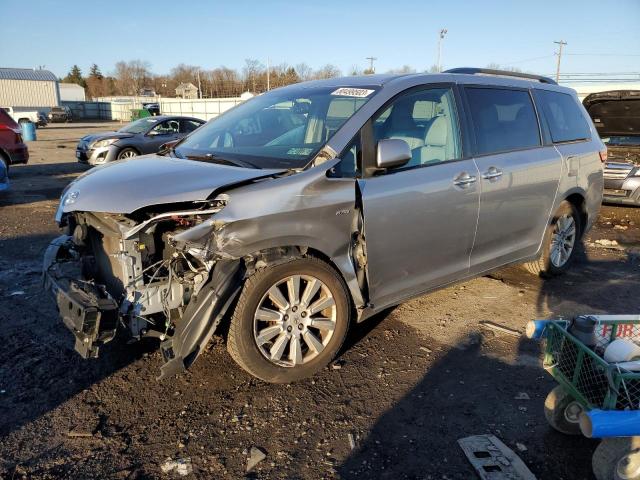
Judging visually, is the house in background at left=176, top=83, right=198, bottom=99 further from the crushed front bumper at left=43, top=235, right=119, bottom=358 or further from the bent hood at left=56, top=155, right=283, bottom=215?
the crushed front bumper at left=43, top=235, right=119, bottom=358

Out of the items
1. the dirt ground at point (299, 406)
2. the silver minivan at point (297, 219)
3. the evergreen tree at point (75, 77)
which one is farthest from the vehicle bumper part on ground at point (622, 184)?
the evergreen tree at point (75, 77)

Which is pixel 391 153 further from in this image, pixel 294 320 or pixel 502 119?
pixel 502 119

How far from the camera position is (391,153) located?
3211mm

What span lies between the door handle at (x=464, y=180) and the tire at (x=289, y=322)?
3.99ft

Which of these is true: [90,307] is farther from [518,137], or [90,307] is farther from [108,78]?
[108,78]

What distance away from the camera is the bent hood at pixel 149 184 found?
Result: 9.25 feet

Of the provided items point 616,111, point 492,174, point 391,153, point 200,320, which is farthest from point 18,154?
point 616,111

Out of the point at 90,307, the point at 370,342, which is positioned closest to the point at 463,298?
the point at 370,342

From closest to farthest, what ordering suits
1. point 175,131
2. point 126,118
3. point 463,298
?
point 463,298 < point 175,131 < point 126,118

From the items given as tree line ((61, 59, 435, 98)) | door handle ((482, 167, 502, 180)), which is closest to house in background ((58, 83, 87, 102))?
tree line ((61, 59, 435, 98))

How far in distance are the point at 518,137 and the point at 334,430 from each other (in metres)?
3.05

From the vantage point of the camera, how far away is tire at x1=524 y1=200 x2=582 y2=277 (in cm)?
Answer: 493

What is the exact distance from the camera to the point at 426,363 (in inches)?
139

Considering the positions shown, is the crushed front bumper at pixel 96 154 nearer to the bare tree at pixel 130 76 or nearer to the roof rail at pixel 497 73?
the roof rail at pixel 497 73
